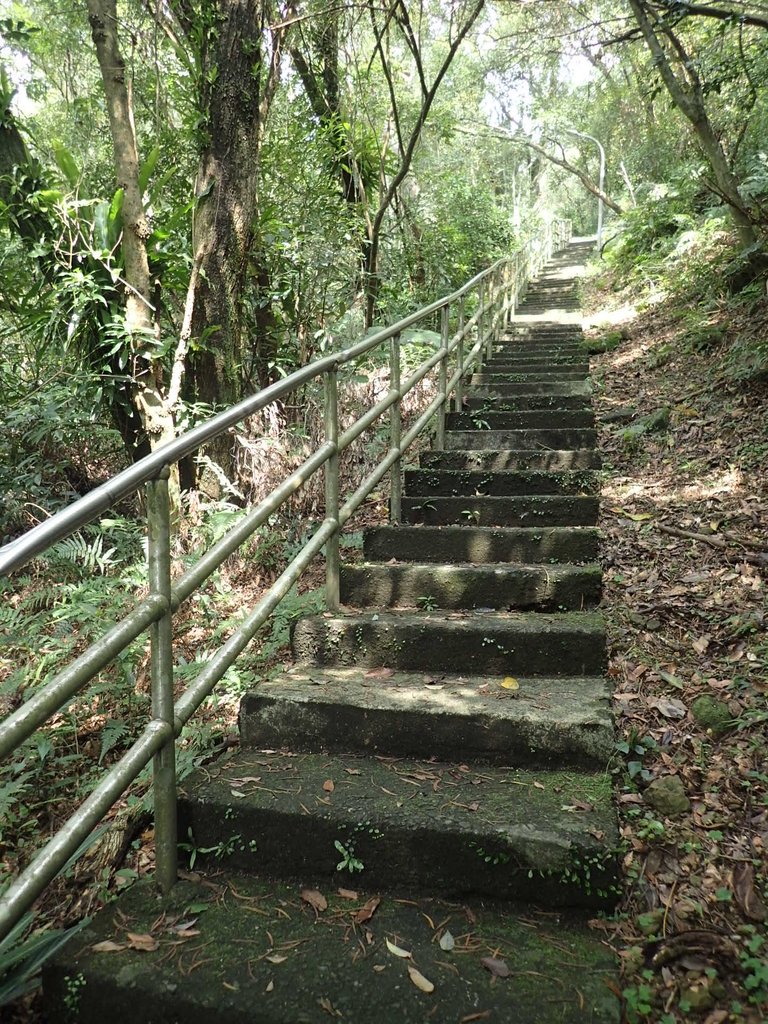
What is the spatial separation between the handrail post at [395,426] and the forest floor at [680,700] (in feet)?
2.17

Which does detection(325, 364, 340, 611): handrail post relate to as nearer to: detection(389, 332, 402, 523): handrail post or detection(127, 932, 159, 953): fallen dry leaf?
detection(389, 332, 402, 523): handrail post

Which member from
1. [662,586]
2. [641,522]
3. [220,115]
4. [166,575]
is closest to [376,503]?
[641,522]

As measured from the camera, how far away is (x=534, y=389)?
22.4ft

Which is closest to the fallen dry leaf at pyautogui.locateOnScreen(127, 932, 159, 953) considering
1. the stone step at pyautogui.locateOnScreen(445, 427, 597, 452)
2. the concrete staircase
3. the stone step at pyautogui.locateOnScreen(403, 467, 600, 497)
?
the concrete staircase

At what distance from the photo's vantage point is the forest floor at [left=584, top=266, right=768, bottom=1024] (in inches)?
68.8

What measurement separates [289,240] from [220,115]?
4.59 ft

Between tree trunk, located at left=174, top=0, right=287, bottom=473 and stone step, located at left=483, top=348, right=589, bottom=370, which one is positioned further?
stone step, located at left=483, top=348, right=589, bottom=370

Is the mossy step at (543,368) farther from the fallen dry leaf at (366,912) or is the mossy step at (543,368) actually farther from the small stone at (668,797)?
the fallen dry leaf at (366,912)

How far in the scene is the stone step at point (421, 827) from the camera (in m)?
1.92

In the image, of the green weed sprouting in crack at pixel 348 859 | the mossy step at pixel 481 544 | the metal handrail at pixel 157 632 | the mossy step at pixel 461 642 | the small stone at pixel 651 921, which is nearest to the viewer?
the metal handrail at pixel 157 632

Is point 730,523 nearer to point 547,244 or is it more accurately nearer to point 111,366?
point 111,366

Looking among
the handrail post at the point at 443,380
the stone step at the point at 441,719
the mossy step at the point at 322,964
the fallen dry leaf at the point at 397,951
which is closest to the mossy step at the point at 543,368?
the handrail post at the point at 443,380

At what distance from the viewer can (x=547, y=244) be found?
23.8 meters

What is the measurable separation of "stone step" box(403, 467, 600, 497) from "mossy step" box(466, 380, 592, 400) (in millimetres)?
2192
